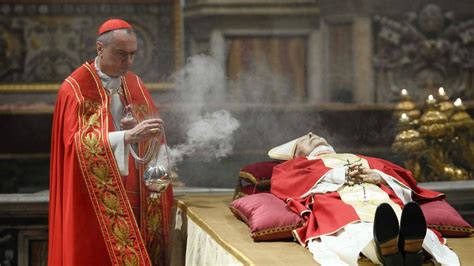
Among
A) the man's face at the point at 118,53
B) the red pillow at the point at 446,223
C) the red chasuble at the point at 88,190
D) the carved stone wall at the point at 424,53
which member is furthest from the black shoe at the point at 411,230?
the carved stone wall at the point at 424,53

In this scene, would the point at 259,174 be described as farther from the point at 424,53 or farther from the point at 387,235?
the point at 424,53

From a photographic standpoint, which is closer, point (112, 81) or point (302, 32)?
point (112, 81)

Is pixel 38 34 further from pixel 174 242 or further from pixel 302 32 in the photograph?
pixel 174 242

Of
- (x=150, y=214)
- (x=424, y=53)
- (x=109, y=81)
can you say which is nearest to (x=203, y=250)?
(x=150, y=214)

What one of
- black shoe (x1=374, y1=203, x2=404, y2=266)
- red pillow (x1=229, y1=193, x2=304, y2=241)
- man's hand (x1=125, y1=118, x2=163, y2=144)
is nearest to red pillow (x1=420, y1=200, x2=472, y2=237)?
red pillow (x1=229, y1=193, x2=304, y2=241)

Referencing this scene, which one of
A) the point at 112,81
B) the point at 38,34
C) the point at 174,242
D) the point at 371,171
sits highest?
the point at 38,34

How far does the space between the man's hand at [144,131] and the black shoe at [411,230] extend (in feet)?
4.59

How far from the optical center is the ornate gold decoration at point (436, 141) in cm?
711

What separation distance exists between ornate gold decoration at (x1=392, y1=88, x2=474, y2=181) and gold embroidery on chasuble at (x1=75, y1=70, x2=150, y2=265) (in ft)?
9.85

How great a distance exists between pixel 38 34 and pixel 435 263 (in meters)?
4.66

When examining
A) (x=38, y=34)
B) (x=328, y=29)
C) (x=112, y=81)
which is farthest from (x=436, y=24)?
(x=112, y=81)

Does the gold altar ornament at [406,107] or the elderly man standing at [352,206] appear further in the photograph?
the gold altar ornament at [406,107]

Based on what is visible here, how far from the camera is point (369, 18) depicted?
8.06 metres

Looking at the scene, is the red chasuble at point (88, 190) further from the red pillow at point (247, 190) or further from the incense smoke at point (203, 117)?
the incense smoke at point (203, 117)
